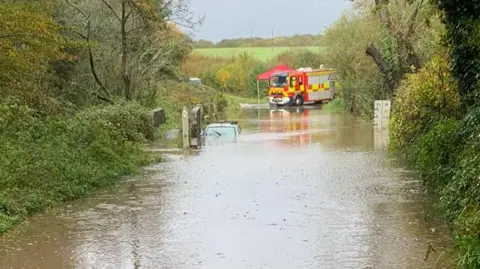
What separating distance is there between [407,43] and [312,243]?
19074 millimetres

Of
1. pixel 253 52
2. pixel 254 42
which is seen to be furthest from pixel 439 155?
pixel 254 42

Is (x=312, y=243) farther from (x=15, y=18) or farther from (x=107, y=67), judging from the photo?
(x=107, y=67)

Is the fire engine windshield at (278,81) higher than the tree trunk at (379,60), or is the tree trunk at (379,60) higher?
the tree trunk at (379,60)

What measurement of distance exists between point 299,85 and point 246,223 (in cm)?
4812

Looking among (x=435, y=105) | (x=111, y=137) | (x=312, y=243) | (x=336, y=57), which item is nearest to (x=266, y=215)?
(x=312, y=243)

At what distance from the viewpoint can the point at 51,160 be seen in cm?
1327

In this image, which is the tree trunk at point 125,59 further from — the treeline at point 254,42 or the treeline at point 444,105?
the treeline at point 254,42

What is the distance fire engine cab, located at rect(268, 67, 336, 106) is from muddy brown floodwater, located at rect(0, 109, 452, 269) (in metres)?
39.7

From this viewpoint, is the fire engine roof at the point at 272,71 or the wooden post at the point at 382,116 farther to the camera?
the fire engine roof at the point at 272,71

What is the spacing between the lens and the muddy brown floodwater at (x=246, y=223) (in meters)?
8.04

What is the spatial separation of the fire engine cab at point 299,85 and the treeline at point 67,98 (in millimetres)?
24645

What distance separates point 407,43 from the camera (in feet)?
86.4

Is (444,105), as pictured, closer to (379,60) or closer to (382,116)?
(379,60)

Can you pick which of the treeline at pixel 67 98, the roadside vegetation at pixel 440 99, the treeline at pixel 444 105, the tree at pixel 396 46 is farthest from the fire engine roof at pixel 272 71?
the tree at pixel 396 46
